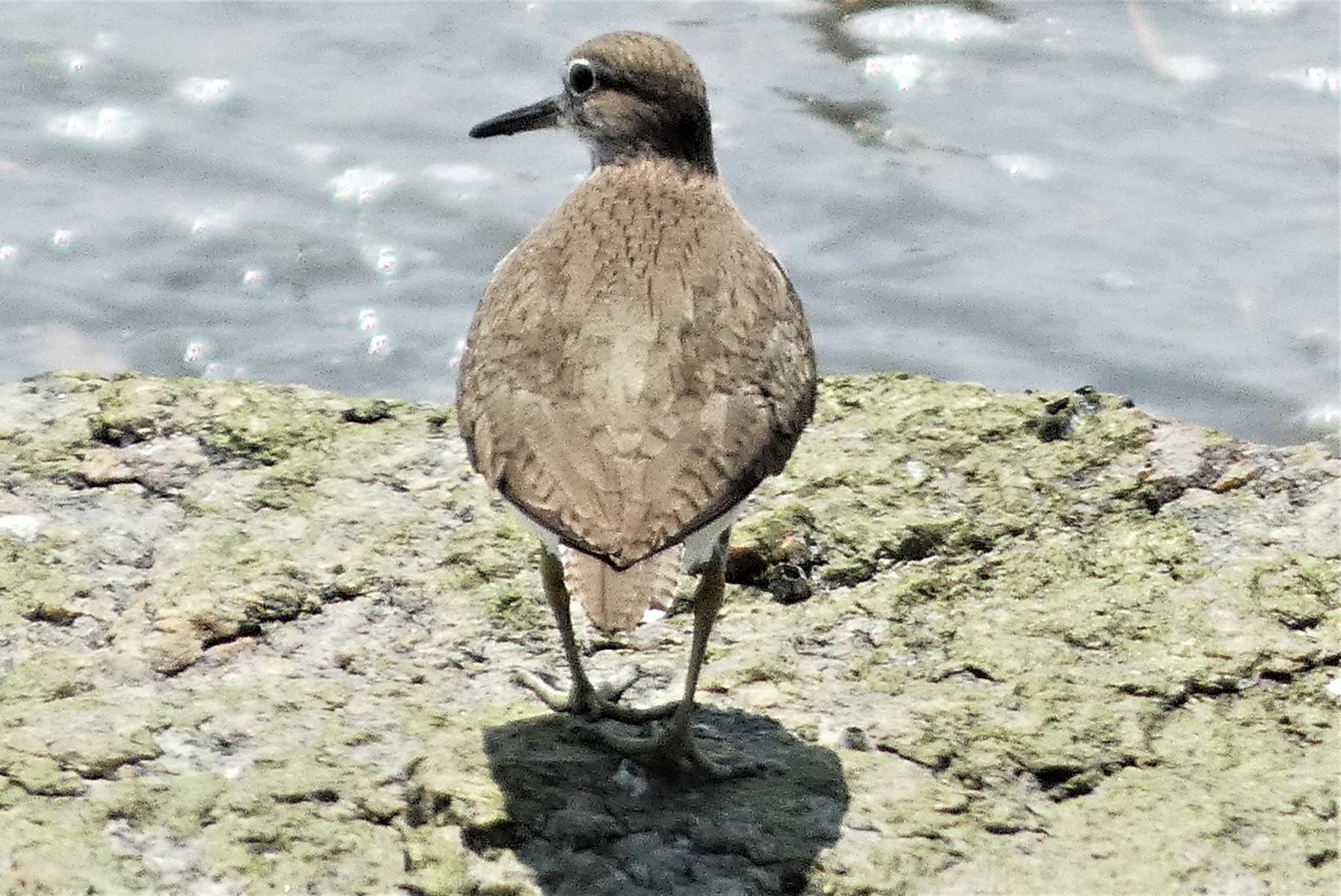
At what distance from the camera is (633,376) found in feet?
15.3

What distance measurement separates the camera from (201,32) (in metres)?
10.2

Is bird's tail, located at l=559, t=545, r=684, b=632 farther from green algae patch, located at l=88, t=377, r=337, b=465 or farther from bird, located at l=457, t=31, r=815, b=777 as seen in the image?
green algae patch, located at l=88, t=377, r=337, b=465

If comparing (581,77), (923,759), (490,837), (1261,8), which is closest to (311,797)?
(490,837)

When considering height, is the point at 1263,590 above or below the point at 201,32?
below

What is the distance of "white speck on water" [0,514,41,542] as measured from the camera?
559 centimetres

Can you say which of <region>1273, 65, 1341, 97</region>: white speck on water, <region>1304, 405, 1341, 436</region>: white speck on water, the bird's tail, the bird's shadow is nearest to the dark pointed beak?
the bird's shadow

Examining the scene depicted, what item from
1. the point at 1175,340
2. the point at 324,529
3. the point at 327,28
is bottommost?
the point at 1175,340

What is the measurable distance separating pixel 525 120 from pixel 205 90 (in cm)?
329

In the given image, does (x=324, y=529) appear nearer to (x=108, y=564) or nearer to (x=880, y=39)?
(x=108, y=564)

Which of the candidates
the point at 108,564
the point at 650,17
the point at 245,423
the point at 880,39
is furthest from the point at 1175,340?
the point at 108,564

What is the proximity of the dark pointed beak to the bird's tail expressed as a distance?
2.90 m

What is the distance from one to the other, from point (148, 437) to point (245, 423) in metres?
0.30

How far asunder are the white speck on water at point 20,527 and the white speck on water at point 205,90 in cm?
444

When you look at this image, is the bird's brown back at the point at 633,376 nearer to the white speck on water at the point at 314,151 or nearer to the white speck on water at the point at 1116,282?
the white speck on water at the point at 1116,282
